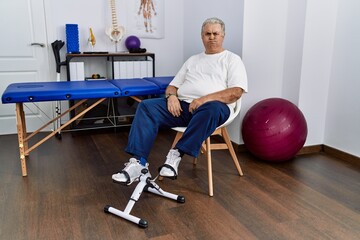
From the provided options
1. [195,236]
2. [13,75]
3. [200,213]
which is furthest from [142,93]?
[13,75]

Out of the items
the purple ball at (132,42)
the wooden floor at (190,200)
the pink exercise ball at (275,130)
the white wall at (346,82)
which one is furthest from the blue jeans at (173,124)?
the purple ball at (132,42)

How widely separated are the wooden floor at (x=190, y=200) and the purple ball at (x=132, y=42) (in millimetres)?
1390

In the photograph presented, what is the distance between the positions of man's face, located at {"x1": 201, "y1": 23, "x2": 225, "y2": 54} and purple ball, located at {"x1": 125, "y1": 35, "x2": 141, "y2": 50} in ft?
→ 5.10

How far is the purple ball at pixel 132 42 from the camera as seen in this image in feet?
12.1

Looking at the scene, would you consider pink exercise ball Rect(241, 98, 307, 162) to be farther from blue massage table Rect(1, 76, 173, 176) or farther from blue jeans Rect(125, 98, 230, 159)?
blue massage table Rect(1, 76, 173, 176)

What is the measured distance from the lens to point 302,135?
265cm

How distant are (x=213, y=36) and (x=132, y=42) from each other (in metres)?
1.64

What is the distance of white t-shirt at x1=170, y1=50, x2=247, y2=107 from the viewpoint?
7.26 ft

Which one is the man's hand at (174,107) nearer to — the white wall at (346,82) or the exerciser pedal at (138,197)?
the exerciser pedal at (138,197)

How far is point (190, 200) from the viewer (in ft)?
6.79

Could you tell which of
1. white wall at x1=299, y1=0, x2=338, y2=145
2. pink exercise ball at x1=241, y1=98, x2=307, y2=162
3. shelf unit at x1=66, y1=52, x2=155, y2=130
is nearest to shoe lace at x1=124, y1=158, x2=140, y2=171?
pink exercise ball at x1=241, y1=98, x2=307, y2=162

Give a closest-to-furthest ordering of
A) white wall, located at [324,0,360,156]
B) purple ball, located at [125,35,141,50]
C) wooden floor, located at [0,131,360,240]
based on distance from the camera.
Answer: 1. wooden floor, located at [0,131,360,240]
2. white wall, located at [324,0,360,156]
3. purple ball, located at [125,35,141,50]

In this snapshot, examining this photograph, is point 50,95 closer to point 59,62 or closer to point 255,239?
point 59,62

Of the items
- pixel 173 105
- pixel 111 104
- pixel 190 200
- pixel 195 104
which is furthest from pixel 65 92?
pixel 111 104
